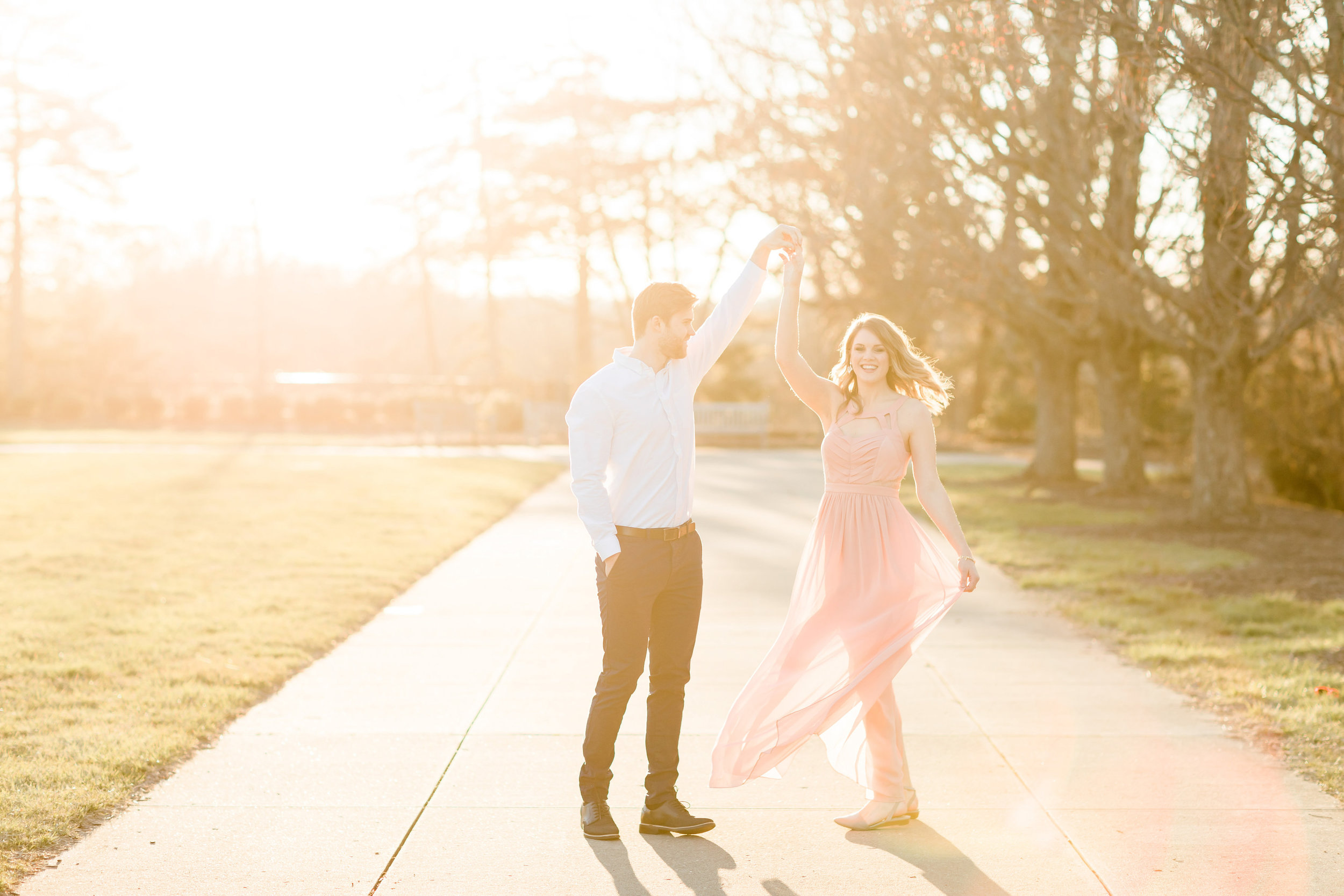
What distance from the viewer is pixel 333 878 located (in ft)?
13.6

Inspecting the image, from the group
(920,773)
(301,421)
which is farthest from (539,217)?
(920,773)

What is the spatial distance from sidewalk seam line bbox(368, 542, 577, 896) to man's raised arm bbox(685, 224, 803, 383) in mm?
1883

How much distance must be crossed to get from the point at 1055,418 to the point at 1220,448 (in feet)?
20.6

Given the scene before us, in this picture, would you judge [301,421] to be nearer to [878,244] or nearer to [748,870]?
[878,244]

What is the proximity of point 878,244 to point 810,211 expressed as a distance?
3.02m

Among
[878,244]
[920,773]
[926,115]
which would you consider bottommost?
[920,773]

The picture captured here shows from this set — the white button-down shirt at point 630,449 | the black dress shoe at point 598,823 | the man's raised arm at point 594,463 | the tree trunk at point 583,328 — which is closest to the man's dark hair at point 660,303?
the white button-down shirt at point 630,449

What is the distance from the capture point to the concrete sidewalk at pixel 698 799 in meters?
4.18

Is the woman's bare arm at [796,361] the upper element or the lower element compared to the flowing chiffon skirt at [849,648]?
upper

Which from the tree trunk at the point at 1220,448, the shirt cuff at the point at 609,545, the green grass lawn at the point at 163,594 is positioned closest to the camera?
the shirt cuff at the point at 609,545

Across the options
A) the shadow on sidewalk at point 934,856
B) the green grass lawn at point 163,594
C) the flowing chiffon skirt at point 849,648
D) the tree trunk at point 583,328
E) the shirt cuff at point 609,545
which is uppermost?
the tree trunk at point 583,328

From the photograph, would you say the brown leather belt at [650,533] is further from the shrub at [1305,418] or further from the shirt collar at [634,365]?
the shrub at [1305,418]

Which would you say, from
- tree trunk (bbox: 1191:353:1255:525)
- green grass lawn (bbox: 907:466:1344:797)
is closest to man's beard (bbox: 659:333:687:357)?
green grass lawn (bbox: 907:466:1344:797)

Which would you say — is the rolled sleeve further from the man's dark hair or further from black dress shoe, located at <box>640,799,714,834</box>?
black dress shoe, located at <box>640,799,714,834</box>
